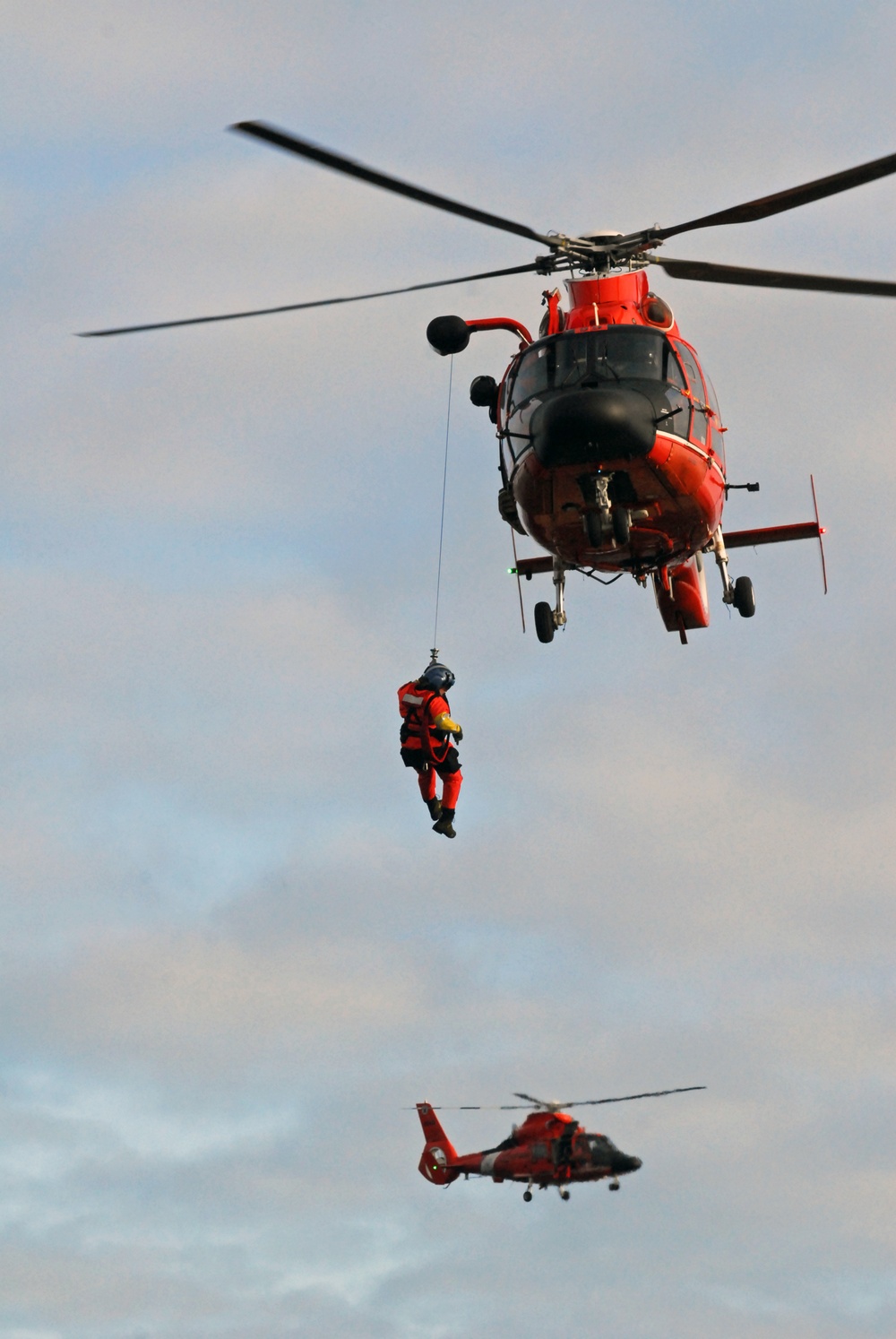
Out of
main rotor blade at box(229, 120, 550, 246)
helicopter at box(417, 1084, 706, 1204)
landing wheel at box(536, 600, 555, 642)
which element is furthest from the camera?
helicopter at box(417, 1084, 706, 1204)

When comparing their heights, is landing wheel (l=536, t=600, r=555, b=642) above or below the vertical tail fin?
below

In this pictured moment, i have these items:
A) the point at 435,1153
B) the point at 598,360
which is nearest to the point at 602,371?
the point at 598,360

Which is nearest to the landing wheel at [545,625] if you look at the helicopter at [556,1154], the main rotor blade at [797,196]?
the main rotor blade at [797,196]

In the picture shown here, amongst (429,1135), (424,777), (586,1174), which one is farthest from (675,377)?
(429,1135)

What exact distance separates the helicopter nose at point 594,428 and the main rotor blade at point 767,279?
7.15 ft

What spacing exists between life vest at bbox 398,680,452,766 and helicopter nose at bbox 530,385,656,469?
17.6 ft

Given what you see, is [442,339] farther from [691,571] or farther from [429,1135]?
[429,1135]

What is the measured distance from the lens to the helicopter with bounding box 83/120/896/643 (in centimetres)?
3022

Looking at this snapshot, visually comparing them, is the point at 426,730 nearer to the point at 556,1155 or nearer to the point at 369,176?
the point at 369,176

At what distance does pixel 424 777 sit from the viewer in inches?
1387

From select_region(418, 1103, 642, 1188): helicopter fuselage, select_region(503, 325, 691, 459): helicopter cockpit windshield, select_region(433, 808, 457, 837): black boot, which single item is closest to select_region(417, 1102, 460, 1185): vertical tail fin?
select_region(418, 1103, 642, 1188): helicopter fuselage

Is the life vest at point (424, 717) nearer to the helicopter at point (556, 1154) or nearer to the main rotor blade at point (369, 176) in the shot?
the main rotor blade at point (369, 176)

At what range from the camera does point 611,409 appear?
30.2m

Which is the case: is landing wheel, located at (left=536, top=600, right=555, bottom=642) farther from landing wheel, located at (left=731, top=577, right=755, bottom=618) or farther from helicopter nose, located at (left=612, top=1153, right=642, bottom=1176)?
helicopter nose, located at (left=612, top=1153, right=642, bottom=1176)
